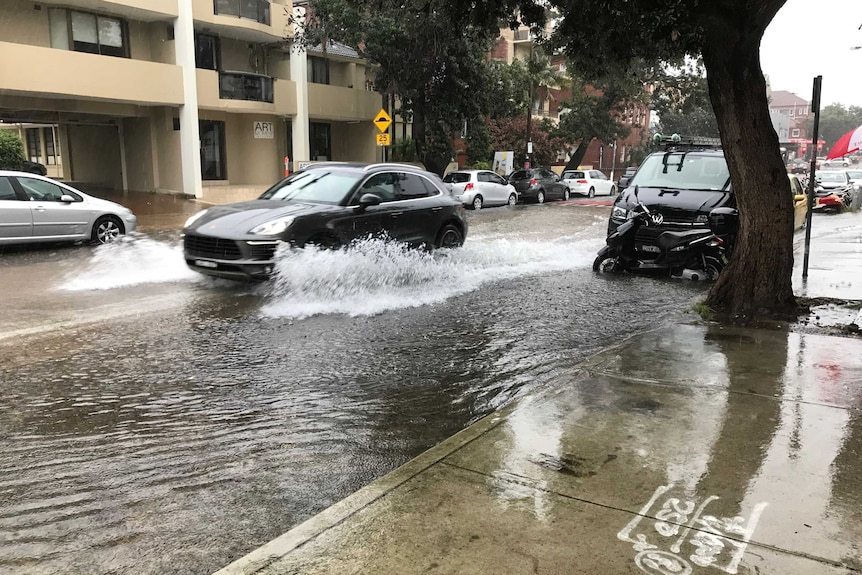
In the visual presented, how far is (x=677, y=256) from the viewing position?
10.7m


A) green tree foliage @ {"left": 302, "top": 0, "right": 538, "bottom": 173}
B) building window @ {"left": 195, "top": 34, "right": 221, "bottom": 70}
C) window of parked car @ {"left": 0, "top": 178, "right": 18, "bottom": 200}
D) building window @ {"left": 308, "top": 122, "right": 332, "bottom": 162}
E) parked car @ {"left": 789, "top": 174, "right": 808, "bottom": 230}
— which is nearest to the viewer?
window of parked car @ {"left": 0, "top": 178, "right": 18, "bottom": 200}

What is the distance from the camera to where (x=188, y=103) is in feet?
79.7

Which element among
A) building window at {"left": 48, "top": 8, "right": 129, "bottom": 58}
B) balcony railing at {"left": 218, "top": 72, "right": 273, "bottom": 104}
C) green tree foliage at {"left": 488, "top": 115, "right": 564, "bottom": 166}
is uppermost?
building window at {"left": 48, "top": 8, "right": 129, "bottom": 58}

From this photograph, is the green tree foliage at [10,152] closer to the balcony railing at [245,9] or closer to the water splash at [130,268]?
the balcony railing at [245,9]

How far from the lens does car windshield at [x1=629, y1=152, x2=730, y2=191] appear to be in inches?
443

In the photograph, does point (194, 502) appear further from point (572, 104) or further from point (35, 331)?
point (572, 104)

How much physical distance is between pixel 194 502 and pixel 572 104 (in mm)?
42474

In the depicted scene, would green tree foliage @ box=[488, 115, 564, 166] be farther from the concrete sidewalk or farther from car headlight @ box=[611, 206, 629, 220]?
the concrete sidewalk

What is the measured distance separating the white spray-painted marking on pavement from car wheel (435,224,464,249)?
8.29 metres

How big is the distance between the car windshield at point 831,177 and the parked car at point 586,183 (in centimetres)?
1121

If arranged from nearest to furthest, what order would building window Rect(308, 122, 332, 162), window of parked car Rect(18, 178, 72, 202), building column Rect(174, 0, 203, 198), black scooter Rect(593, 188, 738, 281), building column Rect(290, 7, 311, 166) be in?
black scooter Rect(593, 188, 738, 281) → window of parked car Rect(18, 178, 72, 202) → building column Rect(174, 0, 203, 198) → building column Rect(290, 7, 311, 166) → building window Rect(308, 122, 332, 162)

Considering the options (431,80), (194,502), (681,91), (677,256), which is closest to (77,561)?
(194,502)

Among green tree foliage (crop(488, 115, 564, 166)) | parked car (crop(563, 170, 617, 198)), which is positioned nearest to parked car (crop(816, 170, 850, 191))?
parked car (crop(563, 170, 617, 198))

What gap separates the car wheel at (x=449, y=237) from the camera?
1157 centimetres
